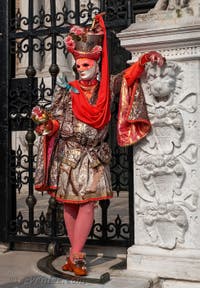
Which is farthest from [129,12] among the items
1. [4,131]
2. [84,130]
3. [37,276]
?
[37,276]

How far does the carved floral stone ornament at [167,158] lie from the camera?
419cm

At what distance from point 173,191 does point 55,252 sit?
1.58 metres

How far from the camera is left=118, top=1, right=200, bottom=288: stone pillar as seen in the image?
4.16 m

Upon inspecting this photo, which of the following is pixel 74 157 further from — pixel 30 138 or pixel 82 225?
pixel 30 138

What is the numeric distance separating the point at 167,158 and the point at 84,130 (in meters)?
0.76

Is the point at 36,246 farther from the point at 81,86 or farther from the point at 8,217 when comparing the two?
the point at 81,86

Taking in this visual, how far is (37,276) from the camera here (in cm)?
446

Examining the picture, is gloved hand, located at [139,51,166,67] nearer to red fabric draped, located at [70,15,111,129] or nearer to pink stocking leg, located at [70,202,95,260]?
red fabric draped, located at [70,15,111,129]

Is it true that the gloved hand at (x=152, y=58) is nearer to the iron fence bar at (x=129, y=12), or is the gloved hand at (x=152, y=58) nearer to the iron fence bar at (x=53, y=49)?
the iron fence bar at (x=129, y=12)

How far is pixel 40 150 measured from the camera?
4578 millimetres

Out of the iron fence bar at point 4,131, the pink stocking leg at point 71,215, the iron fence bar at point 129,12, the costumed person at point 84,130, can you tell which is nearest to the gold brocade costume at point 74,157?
the costumed person at point 84,130

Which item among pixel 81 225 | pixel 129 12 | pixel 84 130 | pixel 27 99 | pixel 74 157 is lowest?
pixel 81 225

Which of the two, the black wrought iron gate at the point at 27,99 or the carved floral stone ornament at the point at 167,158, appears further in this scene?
the black wrought iron gate at the point at 27,99

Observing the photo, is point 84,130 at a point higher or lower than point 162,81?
lower
